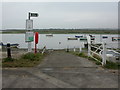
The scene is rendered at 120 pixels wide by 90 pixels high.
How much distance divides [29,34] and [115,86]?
8.15 meters

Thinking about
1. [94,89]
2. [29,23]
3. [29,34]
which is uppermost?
[29,23]

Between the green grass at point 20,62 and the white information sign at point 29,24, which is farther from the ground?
the white information sign at point 29,24

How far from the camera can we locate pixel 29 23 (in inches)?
483

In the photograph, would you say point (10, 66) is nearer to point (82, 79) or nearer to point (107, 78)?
point (82, 79)

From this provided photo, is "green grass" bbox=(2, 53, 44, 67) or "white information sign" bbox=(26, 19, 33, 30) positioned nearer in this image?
"green grass" bbox=(2, 53, 44, 67)

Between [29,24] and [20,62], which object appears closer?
[20,62]

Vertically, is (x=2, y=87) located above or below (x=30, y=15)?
below

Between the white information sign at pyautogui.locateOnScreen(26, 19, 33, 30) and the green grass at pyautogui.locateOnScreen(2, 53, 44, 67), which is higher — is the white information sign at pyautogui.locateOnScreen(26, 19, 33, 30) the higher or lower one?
the higher one

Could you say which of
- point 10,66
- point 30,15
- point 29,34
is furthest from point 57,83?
point 30,15

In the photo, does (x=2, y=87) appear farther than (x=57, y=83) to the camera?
No

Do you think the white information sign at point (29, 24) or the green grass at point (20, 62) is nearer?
the green grass at point (20, 62)

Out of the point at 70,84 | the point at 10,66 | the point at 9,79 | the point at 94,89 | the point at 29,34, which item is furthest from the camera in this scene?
the point at 29,34

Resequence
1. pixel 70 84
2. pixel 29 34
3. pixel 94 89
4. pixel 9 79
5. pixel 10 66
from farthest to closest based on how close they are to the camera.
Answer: pixel 29 34
pixel 10 66
pixel 9 79
pixel 70 84
pixel 94 89

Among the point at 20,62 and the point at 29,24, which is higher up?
the point at 29,24
